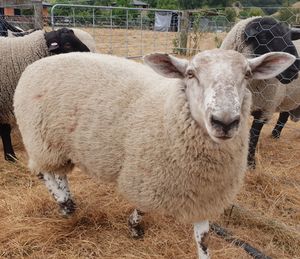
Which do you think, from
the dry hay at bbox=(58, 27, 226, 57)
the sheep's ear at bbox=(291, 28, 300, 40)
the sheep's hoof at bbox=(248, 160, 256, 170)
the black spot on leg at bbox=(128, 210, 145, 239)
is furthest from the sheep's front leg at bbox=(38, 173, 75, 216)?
the dry hay at bbox=(58, 27, 226, 57)

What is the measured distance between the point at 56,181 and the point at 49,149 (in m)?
0.40

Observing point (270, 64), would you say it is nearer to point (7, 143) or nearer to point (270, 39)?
point (270, 39)

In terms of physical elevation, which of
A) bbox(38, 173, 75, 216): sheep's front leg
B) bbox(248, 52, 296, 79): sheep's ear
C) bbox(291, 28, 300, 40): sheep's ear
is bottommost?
bbox(38, 173, 75, 216): sheep's front leg

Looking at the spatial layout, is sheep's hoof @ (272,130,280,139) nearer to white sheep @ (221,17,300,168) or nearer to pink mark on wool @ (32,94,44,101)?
white sheep @ (221,17,300,168)

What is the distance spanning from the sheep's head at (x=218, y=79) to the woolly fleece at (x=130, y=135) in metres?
0.10

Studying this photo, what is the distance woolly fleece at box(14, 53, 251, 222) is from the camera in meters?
1.91

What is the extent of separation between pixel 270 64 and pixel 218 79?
0.44m

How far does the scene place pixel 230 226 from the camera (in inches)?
109

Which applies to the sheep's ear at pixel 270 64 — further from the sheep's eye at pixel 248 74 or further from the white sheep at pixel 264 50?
the white sheep at pixel 264 50

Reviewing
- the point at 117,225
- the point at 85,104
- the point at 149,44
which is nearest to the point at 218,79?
the point at 85,104

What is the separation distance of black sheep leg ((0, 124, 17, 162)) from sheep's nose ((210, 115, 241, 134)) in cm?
297

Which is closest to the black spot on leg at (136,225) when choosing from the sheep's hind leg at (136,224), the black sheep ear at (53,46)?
the sheep's hind leg at (136,224)

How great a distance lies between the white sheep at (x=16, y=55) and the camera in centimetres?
385

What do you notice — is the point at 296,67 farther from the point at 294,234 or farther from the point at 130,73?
the point at 130,73
